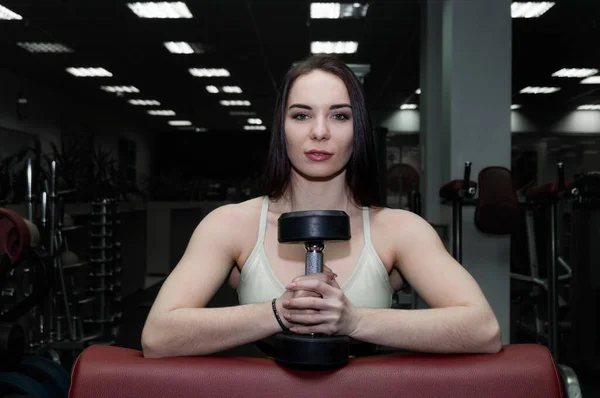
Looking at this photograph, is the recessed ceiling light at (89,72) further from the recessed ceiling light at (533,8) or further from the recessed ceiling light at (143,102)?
the recessed ceiling light at (533,8)

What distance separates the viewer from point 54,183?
4.10 meters

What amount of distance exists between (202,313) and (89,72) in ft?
32.8

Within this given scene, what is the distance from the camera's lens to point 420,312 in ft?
3.84

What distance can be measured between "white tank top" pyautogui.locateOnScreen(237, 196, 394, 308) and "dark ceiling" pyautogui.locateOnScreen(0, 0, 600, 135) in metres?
4.79

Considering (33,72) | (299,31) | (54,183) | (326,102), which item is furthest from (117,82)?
(326,102)

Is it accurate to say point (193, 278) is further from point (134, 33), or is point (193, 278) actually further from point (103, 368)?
point (134, 33)

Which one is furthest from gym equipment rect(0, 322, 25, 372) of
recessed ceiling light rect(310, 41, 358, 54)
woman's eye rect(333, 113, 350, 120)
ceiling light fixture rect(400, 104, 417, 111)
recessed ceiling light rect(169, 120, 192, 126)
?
recessed ceiling light rect(169, 120, 192, 126)

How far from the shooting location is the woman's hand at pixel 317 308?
1025mm

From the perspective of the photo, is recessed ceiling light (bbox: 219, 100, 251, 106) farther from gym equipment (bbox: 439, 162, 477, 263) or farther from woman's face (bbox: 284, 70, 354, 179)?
woman's face (bbox: 284, 70, 354, 179)

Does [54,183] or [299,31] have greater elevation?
[299,31]

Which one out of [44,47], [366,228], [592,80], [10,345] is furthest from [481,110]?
[44,47]

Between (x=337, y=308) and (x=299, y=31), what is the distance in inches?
280

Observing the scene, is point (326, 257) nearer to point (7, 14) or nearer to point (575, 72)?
point (7, 14)

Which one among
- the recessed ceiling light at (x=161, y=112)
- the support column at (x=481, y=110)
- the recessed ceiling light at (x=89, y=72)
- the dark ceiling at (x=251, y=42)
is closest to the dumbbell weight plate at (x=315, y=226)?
the support column at (x=481, y=110)
